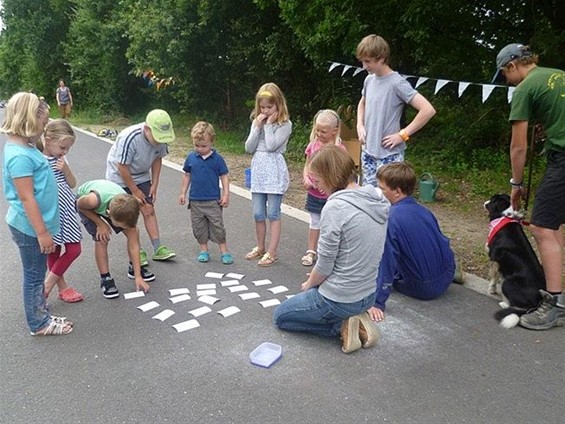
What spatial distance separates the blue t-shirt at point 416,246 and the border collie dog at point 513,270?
16.6 inches

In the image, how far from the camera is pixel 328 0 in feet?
32.1

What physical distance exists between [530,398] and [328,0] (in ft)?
27.8

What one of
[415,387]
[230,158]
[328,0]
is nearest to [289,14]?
[328,0]

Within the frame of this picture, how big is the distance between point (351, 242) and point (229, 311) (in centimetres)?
134

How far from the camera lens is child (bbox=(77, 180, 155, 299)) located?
4.14m

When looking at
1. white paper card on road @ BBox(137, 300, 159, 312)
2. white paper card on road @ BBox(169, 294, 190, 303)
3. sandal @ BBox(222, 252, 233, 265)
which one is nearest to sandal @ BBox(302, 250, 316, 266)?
sandal @ BBox(222, 252, 233, 265)

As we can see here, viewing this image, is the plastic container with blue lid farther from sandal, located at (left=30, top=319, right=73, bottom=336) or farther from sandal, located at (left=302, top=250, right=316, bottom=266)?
sandal, located at (left=302, top=250, right=316, bottom=266)

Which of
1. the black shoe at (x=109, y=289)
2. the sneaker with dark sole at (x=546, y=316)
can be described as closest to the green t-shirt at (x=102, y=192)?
the black shoe at (x=109, y=289)

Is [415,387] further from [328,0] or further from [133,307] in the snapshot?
[328,0]

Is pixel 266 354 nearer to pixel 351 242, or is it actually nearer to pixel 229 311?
pixel 229 311

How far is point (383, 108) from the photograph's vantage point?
4637 mm

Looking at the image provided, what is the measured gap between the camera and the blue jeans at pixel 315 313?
11.6 ft

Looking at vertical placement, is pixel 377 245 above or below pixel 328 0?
below

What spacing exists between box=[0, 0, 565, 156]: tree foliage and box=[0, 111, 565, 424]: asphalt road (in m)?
6.63
